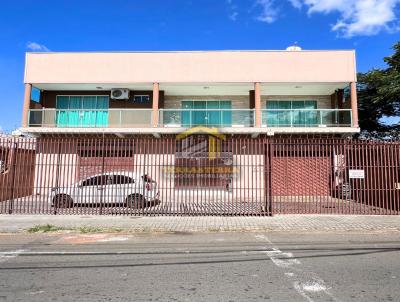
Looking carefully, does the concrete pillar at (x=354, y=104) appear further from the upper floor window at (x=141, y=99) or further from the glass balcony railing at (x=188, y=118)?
the upper floor window at (x=141, y=99)

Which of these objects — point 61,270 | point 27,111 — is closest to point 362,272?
point 61,270

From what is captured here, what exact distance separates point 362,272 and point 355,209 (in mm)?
7373

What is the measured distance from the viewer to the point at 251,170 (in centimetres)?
1252

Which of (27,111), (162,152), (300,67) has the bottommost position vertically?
(162,152)

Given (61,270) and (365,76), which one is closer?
(61,270)

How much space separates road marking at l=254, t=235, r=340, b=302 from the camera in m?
4.41

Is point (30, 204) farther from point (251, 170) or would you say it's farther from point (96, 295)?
point (96, 295)

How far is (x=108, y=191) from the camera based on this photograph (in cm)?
1241

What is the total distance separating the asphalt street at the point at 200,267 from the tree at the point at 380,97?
55.2 ft

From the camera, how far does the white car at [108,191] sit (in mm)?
12320

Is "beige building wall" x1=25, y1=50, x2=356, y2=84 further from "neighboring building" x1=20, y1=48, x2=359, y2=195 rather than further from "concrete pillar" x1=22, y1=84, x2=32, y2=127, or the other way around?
"concrete pillar" x1=22, y1=84, x2=32, y2=127

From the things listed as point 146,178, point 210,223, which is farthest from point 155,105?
point 210,223

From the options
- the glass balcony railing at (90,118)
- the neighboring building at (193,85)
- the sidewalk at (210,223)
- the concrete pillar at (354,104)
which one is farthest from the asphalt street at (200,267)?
the glass balcony railing at (90,118)

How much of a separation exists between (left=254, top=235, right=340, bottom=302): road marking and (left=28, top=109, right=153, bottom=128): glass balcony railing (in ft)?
43.9
